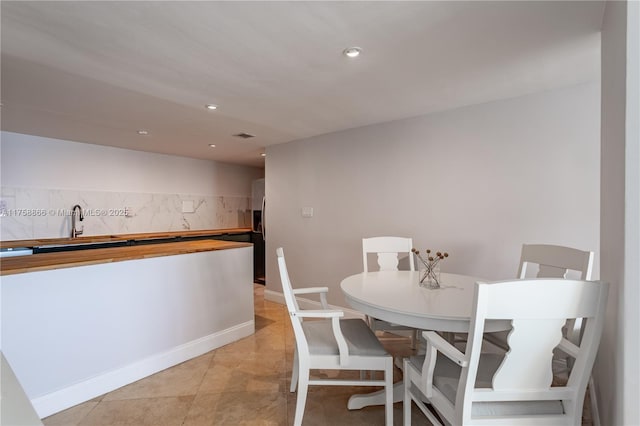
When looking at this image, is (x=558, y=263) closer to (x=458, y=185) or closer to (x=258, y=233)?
(x=458, y=185)

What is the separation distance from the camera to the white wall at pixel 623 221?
936 millimetres

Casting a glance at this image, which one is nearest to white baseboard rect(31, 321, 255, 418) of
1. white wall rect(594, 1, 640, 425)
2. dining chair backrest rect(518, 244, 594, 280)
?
dining chair backrest rect(518, 244, 594, 280)

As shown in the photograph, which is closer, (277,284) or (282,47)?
(282,47)

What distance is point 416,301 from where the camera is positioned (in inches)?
64.8

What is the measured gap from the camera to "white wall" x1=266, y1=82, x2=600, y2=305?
228 centimetres

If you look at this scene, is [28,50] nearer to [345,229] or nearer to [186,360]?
[186,360]

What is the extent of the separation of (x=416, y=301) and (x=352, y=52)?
1442 mm

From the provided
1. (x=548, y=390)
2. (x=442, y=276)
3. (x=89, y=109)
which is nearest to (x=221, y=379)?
(x=442, y=276)

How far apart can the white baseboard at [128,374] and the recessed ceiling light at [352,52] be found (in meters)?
2.53

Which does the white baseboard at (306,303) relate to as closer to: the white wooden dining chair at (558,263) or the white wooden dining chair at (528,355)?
the white wooden dining chair at (558,263)

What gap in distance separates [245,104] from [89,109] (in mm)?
1417

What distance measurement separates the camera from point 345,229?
3578 mm

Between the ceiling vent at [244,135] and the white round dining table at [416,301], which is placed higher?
the ceiling vent at [244,135]

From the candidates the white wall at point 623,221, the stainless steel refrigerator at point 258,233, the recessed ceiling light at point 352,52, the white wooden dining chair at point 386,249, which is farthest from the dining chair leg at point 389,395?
the stainless steel refrigerator at point 258,233
